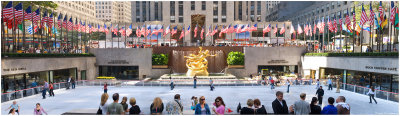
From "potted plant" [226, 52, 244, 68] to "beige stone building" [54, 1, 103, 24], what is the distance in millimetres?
64588

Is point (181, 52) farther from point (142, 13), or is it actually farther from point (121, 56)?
point (142, 13)

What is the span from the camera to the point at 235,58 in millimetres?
34188

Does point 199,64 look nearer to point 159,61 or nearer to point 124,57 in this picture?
point 159,61

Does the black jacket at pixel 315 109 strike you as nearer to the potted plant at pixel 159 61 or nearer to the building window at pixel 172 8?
the potted plant at pixel 159 61

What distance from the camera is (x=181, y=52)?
119ft

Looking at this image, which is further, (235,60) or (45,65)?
(235,60)

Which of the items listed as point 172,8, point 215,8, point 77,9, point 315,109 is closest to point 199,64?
point 315,109

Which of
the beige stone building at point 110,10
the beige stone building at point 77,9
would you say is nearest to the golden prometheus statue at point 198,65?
the beige stone building at point 77,9

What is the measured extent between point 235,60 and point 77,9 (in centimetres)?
7815

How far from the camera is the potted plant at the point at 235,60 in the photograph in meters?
34.2

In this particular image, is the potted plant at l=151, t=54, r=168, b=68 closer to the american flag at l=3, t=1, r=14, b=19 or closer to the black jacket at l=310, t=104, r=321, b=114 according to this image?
the american flag at l=3, t=1, r=14, b=19

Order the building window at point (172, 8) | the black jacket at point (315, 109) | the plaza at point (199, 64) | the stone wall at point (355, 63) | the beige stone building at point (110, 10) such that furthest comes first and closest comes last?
the beige stone building at point (110, 10) < the building window at point (172, 8) < the stone wall at point (355, 63) < the plaza at point (199, 64) < the black jacket at point (315, 109)

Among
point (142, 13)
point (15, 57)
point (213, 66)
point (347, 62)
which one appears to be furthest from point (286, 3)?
point (15, 57)

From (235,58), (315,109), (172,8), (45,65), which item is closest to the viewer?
(315,109)
